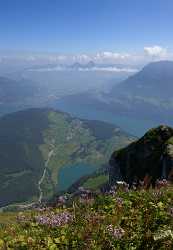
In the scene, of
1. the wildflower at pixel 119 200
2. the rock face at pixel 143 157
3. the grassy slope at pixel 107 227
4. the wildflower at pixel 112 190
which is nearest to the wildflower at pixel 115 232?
the grassy slope at pixel 107 227

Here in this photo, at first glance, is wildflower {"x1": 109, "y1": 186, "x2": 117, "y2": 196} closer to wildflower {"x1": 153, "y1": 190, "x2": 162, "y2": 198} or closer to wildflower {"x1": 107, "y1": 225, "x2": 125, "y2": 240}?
wildflower {"x1": 153, "y1": 190, "x2": 162, "y2": 198}

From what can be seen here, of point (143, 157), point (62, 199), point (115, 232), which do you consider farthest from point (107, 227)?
point (143, 157)

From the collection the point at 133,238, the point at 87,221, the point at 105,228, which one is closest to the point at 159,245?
the point at 133,238

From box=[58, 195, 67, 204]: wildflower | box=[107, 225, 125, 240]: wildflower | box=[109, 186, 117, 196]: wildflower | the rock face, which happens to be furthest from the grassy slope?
the rock face

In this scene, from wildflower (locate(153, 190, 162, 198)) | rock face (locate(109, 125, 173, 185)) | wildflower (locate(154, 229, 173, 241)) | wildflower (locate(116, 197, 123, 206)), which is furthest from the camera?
rock face (locate(109, 125, 173, 185))

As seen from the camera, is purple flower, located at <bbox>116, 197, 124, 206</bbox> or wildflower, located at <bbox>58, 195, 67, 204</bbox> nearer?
wildflower, located at <bbox>58, 195, 67, 204</bbox>

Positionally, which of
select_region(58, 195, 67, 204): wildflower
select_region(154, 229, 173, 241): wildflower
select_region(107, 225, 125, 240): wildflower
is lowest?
select_region(58, 195, 67, 204): wildflower

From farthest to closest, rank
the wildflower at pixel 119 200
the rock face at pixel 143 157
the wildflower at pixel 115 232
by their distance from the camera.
Result: the rock face at pixel 143 157 < the wildflower at pixel 119 200 < the wildflower at pixel 115 232

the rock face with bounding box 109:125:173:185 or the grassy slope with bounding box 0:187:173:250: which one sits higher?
the grassy slope with bounding box 0:187:173:250

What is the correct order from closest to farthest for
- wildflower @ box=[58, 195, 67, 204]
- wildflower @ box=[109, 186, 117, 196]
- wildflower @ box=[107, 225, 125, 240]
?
wildflower @ box=[107, 225, 125, 240], wildflower @ box=[58, 195, 67, 204], wildflower @ box=[109, 186, 117, 196]

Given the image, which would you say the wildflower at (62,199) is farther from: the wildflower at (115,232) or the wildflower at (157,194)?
the wildflower at (157,194)
